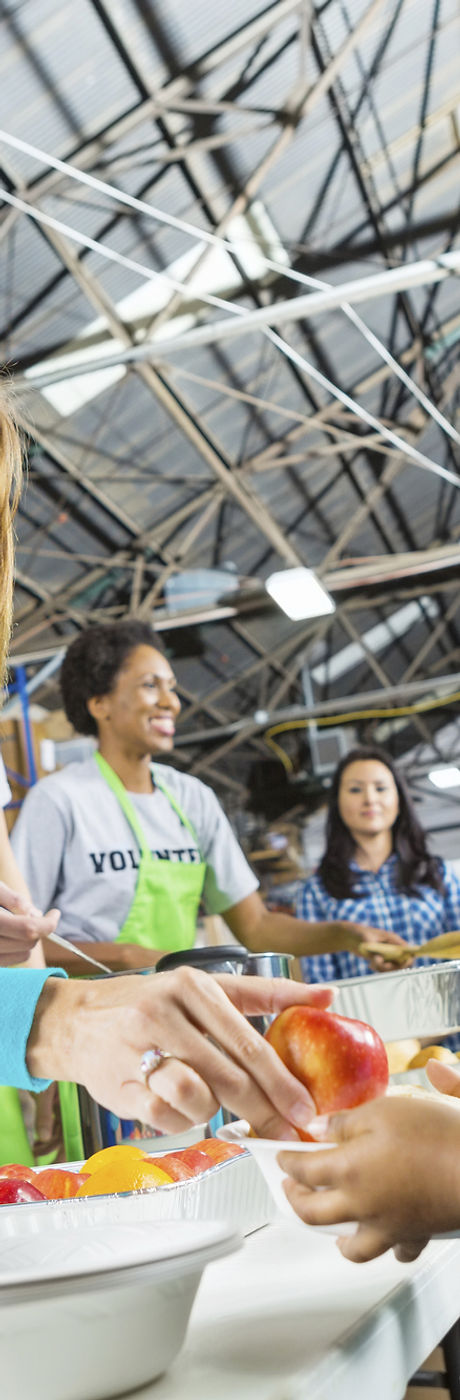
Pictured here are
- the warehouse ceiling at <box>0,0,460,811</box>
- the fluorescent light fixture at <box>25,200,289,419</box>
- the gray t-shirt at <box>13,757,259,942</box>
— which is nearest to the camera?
the gray t-shirt at <box>13,757,259,942</box>

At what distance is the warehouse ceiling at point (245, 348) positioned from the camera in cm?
464

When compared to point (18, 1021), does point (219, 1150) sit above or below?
below

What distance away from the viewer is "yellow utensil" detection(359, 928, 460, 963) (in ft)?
5.81

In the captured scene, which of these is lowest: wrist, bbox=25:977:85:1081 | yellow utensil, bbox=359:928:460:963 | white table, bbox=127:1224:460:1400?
white table, bbox=127:1224:460:1400

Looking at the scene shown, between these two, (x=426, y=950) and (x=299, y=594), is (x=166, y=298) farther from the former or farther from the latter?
(x=426, y=950)

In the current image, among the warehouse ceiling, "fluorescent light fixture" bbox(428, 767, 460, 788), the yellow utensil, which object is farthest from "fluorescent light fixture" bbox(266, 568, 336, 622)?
the yellow utensil

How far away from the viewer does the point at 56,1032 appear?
0.79 metres

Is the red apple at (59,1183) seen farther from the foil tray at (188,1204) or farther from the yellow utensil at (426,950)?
the yellow utensil at (426,950)

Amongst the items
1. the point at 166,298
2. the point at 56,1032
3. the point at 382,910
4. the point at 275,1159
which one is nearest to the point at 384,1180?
the point at 275,1159

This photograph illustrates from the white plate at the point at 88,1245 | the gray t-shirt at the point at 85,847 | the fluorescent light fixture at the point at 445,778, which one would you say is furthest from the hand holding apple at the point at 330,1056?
the fluorescent light fixture at the point at 445,778

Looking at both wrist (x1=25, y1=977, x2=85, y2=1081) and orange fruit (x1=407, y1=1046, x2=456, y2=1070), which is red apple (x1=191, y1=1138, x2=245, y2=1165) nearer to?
wrist (x1=25, y1=977, x2=85, y2=1081)

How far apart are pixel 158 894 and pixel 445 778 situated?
387 cm

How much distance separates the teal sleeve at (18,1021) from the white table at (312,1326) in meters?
0.18

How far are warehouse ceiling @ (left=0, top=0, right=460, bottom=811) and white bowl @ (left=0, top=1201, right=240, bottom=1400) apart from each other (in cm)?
434
